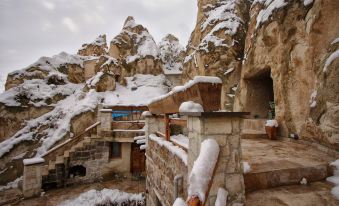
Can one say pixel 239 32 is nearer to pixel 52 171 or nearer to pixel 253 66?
pixel 253 66

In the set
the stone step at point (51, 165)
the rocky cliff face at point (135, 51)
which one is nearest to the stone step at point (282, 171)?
the stone step at point (51, 165)

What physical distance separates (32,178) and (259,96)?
39.5 feet

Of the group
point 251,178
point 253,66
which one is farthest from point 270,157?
point 253,66

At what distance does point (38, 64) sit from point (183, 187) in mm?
23901

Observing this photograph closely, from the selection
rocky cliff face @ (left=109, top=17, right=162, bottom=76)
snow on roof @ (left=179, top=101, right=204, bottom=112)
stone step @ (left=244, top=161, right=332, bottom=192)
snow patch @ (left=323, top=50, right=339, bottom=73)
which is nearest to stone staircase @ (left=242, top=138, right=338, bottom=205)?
stone step @ (left=244, top=161, right=332, bottom=192)

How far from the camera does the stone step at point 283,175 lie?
2.66 metres

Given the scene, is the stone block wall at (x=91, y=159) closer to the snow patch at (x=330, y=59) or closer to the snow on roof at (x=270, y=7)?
the snow on roof at (x=270, y=7)

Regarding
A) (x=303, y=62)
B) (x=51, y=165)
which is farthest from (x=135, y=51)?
(x=303, y=62)

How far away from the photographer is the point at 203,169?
184 cm

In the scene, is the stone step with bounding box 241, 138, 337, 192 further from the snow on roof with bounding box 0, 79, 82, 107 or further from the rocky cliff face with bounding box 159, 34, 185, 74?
the rocky cliff face with bounding box 159, 34, 185, 74

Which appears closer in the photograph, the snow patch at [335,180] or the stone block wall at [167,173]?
the snow patch at [335,180]

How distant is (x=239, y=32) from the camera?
45.2 feet

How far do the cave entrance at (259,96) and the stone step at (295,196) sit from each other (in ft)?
23.6

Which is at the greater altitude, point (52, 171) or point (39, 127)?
point (39, 127)
